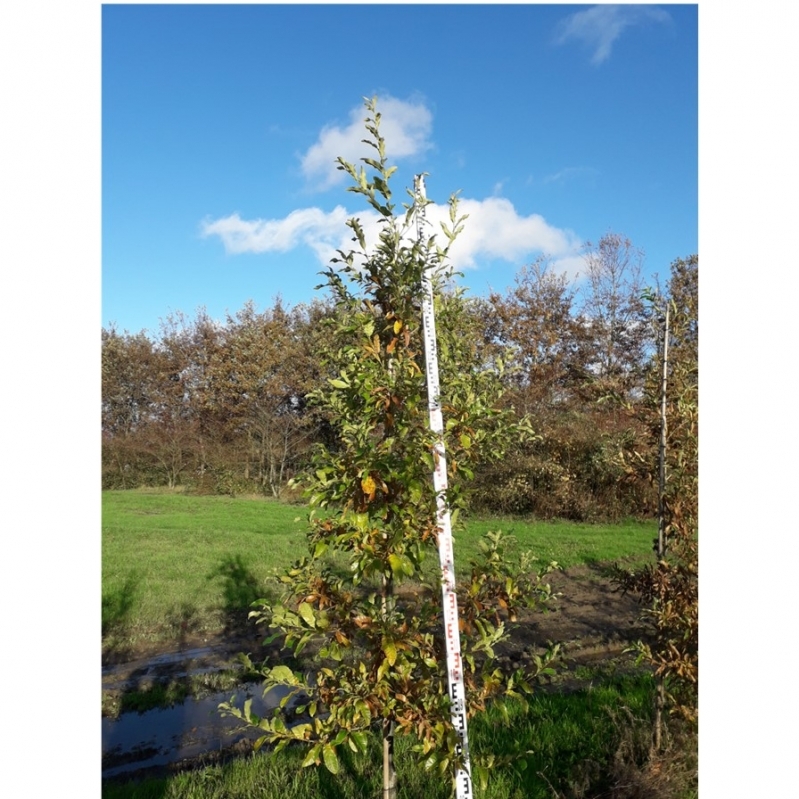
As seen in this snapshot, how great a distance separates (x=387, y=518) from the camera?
238cm

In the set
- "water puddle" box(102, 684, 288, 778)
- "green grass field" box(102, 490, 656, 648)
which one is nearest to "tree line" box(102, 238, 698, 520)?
"green grass field" box(102, 490, 656, 648)

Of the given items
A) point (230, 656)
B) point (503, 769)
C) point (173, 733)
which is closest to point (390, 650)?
point (503, 769)

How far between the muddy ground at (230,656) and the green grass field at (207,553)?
19.4 inches

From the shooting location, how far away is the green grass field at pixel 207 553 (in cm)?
805

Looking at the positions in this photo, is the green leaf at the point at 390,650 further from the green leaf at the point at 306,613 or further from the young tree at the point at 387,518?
the green leaf at the point at 306,613

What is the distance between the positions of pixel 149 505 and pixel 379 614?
1670cm

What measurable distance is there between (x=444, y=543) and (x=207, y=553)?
9970 mm

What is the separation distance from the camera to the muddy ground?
4.71 meters

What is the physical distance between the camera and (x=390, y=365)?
8.11 feet

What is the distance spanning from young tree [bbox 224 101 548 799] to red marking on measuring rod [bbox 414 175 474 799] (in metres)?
0.04
